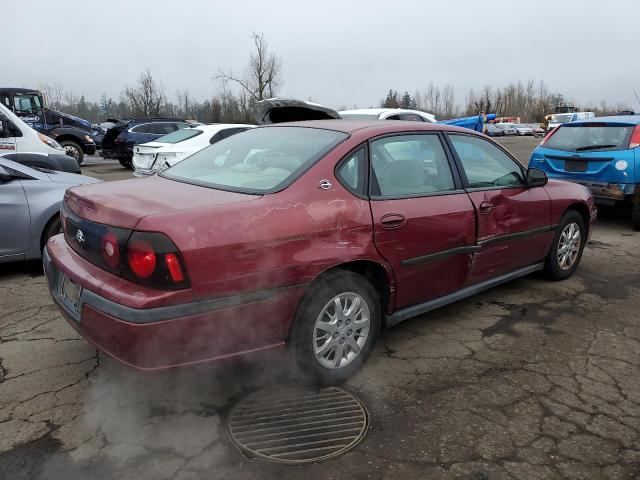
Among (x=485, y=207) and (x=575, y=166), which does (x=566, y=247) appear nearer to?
(x=485, y=207)

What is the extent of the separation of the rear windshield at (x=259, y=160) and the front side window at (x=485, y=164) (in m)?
1.06

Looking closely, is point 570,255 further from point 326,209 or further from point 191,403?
point 191,403

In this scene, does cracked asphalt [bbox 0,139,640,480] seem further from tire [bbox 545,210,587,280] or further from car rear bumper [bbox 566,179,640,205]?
car rear bumper [bbox 566,179,640,205]

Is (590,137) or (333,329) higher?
(590,137)

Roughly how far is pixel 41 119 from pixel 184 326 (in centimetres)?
1833

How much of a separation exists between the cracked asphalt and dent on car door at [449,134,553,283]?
48 centimetres

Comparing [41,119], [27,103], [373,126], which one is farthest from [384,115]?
[27,103]

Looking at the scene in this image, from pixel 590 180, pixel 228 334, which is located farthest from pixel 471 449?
pixel 590 180

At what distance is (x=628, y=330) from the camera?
3699 mm

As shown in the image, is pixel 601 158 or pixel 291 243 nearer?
pixel 291 243

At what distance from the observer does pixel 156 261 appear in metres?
2.24

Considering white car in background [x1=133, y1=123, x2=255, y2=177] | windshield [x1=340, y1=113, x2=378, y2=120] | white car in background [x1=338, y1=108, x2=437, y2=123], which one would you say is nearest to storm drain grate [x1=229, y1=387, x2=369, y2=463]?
white car in background [x1=338, y1=108, x2=437, y2=123]

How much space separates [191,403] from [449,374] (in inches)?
59.6

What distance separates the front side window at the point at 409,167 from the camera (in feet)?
10.1
